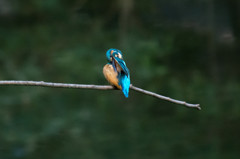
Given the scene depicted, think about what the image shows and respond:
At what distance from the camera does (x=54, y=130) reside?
4.96m

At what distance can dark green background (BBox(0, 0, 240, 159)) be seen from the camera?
4.71 m

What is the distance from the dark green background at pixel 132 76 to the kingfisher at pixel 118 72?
2.42m

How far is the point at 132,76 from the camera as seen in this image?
6172 millimetres

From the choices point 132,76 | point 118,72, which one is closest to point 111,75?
point 118,72

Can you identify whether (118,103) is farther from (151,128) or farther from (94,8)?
(94,8)

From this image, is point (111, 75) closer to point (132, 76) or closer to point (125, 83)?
point (125, 83)

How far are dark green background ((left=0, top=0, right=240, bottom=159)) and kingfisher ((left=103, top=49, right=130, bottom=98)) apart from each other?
7.95 feet

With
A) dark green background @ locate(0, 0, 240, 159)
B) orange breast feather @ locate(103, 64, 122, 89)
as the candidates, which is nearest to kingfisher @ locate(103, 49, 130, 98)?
orange breast feather @ locate(103, 64, 122, 89)

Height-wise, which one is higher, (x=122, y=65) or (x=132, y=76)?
(x=122, y=65)

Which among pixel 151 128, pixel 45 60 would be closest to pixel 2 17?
pixel 45 60

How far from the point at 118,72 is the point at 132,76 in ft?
13.4

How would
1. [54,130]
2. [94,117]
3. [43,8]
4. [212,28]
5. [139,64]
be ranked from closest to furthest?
[54,130] → [94,117] → [139,64] → [212,28] → [43,8]

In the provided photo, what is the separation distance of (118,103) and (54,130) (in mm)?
1020

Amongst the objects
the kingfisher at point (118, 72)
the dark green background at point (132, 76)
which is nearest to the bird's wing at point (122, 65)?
the kingfisher at point (118, 72)
